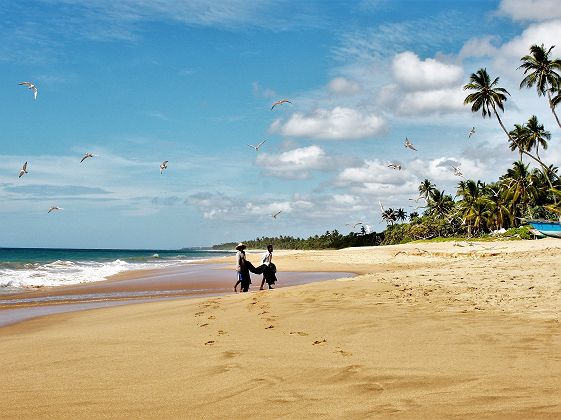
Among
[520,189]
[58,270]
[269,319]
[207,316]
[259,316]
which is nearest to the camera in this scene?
[269,319]

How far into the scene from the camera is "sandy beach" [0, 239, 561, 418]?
15.5 feet

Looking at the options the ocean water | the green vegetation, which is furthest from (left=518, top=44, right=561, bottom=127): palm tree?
the ocean water

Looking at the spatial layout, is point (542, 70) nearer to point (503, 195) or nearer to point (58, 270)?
point (503, 195)

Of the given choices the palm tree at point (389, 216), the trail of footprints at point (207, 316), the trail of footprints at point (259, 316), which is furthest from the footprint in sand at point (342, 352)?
the palm tree at point (389, 216)

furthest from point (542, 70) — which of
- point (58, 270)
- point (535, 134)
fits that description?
point (58, 270)

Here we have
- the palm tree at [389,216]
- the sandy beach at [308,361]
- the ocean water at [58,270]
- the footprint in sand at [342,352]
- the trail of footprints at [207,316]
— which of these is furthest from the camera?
the palm tree at [389,216]

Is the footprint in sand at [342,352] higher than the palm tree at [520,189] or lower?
lower

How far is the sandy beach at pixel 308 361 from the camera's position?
4.71 metres

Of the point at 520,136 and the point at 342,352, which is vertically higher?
the point at 520,136

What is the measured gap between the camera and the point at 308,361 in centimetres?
625

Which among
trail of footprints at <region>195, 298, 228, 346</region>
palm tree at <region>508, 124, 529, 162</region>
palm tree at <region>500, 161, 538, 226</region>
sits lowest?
trail of footprints at <region>195, 298, 228, 346</region>

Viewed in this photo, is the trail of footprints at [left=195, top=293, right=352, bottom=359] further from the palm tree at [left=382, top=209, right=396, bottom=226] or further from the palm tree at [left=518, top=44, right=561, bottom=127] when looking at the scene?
the palm tree at [left=382, top=209, right=396, bottom=226]

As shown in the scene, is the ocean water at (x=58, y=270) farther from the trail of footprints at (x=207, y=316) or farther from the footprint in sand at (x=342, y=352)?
the footprint in sand at (x=342, y=352)

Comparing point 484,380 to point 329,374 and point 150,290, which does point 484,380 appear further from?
point 150,290
